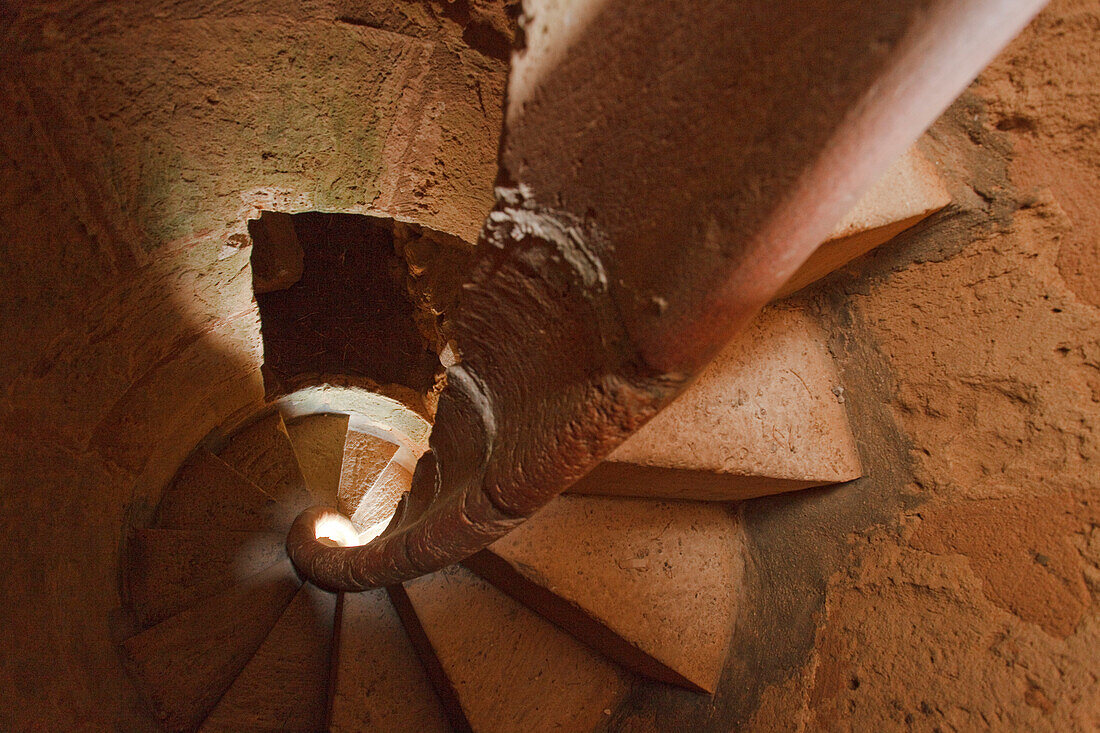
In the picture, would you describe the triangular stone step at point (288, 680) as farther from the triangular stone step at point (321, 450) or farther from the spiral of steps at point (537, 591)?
the triangular stone step at point (321, 450)

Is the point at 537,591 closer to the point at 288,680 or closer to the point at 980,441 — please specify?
the point at 980,441

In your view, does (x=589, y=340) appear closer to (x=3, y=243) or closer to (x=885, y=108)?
(x=885, y=108)

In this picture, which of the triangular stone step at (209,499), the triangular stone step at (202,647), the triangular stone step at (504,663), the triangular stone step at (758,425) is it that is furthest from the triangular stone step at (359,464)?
the triangular stone step at (758,425)

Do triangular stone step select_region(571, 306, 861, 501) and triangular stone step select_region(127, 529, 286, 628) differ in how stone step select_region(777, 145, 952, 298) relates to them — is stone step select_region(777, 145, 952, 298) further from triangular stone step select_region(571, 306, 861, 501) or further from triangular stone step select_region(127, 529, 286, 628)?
triangular stone step select_region(127, 529, 286, 628)

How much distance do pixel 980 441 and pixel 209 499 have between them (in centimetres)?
384

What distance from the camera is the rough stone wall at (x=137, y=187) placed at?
1353mm

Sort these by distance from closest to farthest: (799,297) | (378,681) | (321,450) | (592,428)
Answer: (592,428) → (799,297) → (378,681) → (321,450)

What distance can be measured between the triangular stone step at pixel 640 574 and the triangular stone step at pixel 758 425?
1.15 feet

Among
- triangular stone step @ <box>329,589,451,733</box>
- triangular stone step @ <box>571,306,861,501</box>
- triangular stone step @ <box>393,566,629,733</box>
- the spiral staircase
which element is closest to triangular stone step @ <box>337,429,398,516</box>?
the spiral staircase

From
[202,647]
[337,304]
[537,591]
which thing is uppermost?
[537,591]

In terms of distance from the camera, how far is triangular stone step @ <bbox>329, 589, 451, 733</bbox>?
233cm

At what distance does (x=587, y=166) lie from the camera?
91 cm

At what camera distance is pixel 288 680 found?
9.04 feet

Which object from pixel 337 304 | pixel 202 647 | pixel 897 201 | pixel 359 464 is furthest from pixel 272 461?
pixel 897 201
